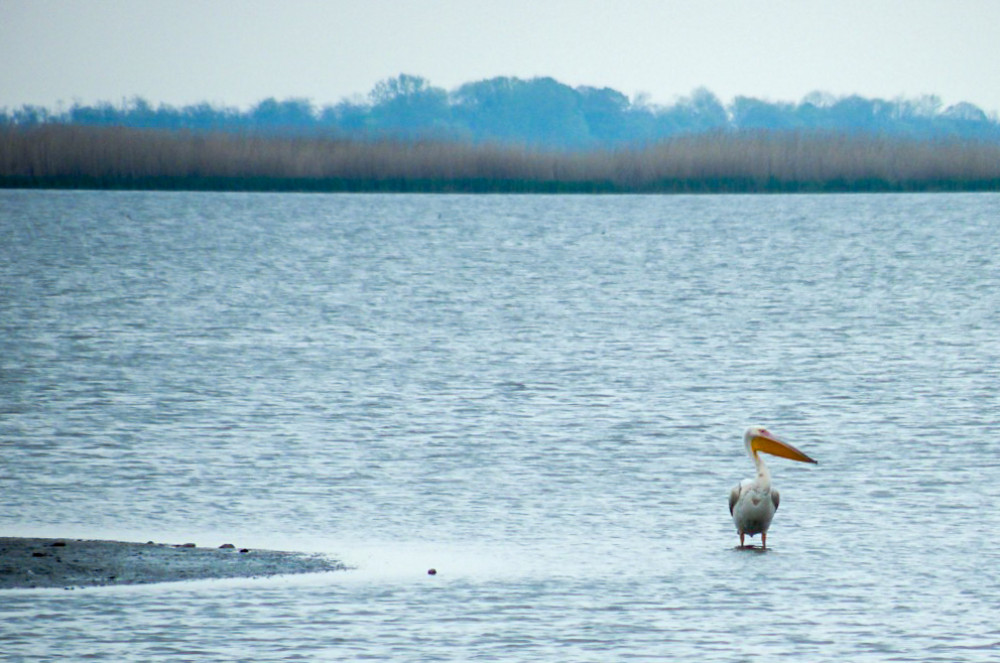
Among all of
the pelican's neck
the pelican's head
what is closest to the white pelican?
the pelican's neck

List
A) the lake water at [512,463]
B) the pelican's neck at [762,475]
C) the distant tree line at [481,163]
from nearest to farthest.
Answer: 1. the lake water at [512,463]
2. the pelican's neck at [762,475]
3. the distant tree line at [481,163]

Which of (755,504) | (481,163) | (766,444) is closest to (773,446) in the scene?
(766,444)

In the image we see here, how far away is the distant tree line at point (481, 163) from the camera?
5153 cm

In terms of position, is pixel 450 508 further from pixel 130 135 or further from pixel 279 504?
pixel 130 135

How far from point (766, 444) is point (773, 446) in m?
0.05

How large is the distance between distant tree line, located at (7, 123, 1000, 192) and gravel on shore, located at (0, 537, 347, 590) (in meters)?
41.5

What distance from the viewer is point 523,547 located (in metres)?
10.4

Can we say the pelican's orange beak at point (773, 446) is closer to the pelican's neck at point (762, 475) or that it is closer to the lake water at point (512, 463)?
the pelican's neck at point (762, 475)

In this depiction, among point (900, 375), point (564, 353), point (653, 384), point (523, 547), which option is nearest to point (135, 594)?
point (523, 547)

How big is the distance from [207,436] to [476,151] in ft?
123

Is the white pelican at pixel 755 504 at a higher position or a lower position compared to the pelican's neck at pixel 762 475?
lower

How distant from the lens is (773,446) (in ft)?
36.9

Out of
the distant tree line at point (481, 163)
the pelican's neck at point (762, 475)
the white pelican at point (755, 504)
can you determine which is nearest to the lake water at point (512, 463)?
the white pelican at point (755, 504)

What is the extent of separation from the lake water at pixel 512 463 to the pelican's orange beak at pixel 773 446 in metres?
0.44
